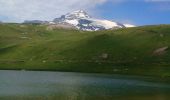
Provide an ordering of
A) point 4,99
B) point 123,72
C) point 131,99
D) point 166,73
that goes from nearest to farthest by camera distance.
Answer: point 4,99 < point 131,99 < point 166,73 < point 123,72

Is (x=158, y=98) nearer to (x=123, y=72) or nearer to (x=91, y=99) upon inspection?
(x=91, y=99)

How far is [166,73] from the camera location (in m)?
183

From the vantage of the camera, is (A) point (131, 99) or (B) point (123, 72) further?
(B) point (123, 72)

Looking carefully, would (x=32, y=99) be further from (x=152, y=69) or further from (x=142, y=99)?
(x=152, y=69)

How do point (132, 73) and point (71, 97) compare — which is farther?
point (132, 73)

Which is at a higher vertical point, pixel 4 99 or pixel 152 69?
pixel 4 99

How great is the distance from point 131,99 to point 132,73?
11670cm

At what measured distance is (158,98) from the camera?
83.8m

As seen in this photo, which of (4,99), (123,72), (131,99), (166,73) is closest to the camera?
(4,99)

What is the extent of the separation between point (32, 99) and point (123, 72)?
413ft

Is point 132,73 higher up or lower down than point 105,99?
lower down

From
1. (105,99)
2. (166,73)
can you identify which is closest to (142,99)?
(105,99)

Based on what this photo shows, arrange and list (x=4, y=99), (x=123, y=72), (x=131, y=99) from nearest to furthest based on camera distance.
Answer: (x=4, y=99) → (x=131, y=99) → (x=123, y=72)

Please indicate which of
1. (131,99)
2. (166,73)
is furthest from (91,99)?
(166,73)
